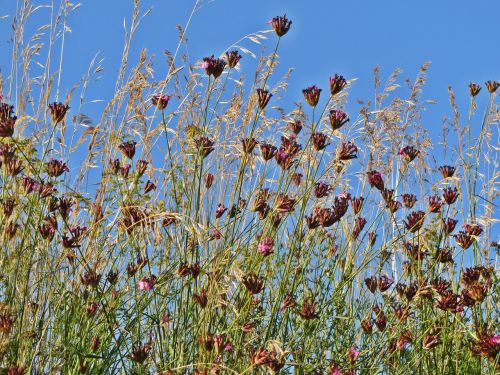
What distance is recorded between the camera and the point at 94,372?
2639 millimetres

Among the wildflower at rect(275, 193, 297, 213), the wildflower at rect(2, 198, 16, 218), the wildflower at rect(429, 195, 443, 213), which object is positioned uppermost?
the wildflower at rect(429, 195, 443, 213)

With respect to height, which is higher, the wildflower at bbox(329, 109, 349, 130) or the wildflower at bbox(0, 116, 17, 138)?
the wildflower at bbox(329, 109, 349, 130)

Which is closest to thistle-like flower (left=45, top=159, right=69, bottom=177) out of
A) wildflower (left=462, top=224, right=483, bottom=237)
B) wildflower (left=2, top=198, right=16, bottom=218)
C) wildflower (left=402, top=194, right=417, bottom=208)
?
wildflower (left=2, top=198, right=16, bottom=218)

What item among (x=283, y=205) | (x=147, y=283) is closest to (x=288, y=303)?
(x=283, y=205)

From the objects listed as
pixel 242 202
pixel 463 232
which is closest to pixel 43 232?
pixel 242 202

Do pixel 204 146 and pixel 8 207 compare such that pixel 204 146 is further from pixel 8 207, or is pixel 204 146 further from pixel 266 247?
pixel 8 207

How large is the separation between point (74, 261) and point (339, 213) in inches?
41.2

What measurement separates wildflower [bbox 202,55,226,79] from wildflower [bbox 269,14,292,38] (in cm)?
23

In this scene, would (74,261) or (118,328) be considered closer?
(118,328)

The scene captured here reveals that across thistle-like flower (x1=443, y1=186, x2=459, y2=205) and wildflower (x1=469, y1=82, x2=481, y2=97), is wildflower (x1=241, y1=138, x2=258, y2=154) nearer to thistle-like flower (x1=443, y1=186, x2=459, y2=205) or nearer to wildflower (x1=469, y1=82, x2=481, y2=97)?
thistle-like flower (x1=443, y1=186, x2=459, y2=205)

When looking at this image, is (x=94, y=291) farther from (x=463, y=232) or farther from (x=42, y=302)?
(x=463, y=232)

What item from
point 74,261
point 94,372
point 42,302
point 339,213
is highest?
point 339,213

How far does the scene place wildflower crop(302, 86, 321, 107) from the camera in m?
2.79

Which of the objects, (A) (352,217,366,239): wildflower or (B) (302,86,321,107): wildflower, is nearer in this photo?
(B) (302,86,321,107): wildflower
